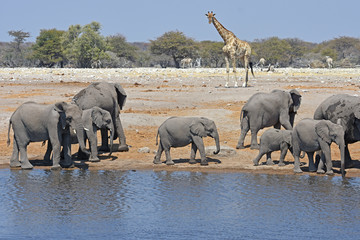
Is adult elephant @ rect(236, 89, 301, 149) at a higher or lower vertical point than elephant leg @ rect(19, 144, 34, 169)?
higher

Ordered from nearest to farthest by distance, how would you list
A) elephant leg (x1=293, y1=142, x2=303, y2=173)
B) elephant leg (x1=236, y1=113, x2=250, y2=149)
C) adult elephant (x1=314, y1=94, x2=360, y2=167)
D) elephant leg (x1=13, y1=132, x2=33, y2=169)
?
elephant leg (x1=293, y1=142, x2=303, y2=173) → adult elephant (x1=314, y1=94, x2=360, y2=167) → elephant leg (x1=13, y1=132, x2=33, y2=169) → elephant leg (x1=236, y1=113, x2=250, y2=149)

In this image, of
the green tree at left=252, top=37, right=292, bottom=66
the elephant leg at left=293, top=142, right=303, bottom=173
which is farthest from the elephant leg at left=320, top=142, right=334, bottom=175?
the green tree at left=252, top=37, right=292, bottom=66

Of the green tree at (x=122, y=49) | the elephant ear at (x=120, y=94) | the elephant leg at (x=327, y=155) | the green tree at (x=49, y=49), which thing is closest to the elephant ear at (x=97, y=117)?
the elephant ear at (x=120, y=94)

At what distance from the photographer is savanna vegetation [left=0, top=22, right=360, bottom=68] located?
2660 inches

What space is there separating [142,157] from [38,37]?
67.8 meters

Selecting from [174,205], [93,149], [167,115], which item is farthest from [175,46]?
[174,205]

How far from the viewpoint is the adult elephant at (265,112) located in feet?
52.1

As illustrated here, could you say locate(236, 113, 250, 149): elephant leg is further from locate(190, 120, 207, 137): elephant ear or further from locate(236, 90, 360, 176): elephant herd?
locate(190, 120, 207, 137): elephant ear

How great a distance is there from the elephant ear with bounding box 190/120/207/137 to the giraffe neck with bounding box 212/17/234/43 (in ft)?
61.8

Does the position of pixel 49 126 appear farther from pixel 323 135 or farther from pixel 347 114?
pixel 347 114

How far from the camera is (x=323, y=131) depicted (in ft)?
41.6

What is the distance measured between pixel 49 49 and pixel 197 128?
6621 centimetres

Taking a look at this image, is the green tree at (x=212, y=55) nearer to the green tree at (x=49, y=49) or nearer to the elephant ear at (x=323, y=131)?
the green tree at (x=49, y=49)

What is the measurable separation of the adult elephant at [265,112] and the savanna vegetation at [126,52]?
50860 mm
